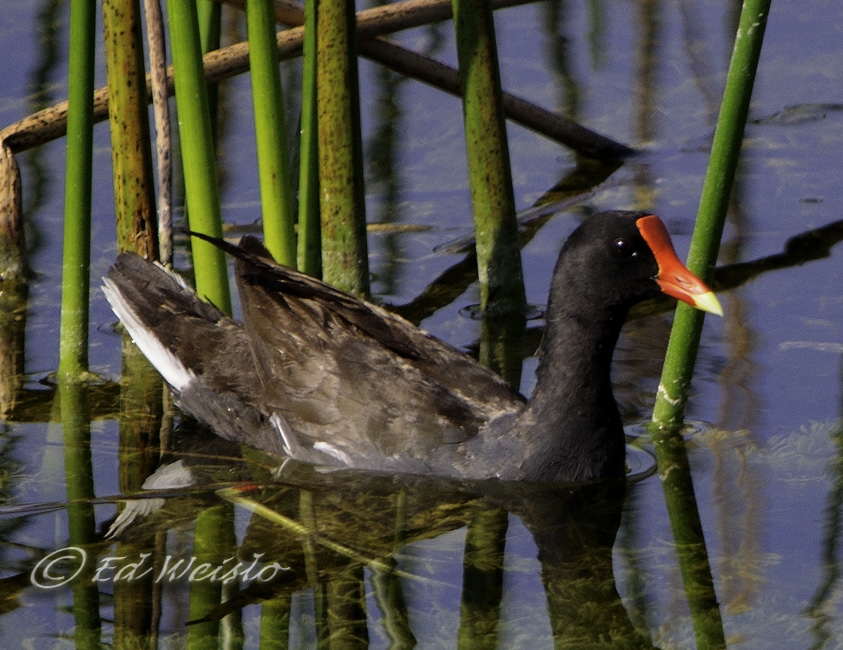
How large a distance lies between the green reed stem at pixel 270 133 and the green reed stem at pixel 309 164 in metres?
0.20

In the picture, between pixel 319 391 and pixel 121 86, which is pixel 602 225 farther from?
pixel 121 86

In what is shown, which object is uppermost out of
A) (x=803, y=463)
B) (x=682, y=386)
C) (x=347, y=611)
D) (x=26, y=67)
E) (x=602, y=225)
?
(x=26, y=67)

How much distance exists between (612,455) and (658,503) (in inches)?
9.3

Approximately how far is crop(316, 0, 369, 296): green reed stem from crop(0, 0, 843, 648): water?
656 mm

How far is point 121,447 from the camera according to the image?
16.5 feet

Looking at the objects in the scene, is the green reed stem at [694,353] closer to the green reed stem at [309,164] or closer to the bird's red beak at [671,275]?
the bird's red beak at [671,275]

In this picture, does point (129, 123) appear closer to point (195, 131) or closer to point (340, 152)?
point (195, 131)

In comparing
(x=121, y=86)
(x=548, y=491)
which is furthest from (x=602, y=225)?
(x=121, y=86)

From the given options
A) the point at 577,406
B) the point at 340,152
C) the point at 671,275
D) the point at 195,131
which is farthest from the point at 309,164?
the point at 671,275

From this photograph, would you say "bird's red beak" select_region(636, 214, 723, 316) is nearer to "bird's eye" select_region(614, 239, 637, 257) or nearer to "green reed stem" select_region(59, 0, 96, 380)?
"bird's eye" select_region(614, 239, 637, 257)

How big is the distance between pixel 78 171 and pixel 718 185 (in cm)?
225

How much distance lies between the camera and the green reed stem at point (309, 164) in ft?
16.4

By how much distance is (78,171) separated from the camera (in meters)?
4.65

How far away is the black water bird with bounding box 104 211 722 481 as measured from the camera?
457cm
